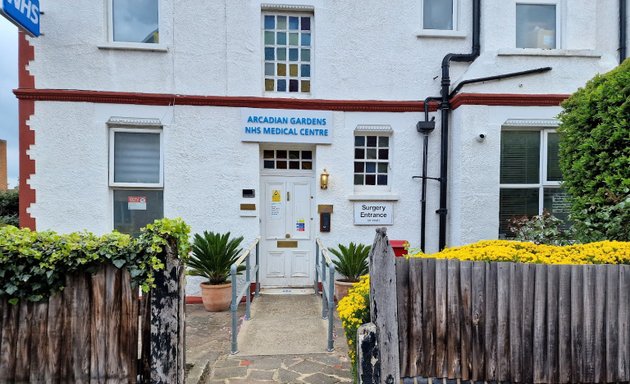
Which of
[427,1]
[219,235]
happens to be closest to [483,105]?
[427,1]

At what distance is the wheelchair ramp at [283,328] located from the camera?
404 centimetres

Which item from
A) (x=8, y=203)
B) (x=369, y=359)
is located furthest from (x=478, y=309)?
(x=8, y=203)

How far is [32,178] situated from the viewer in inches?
220

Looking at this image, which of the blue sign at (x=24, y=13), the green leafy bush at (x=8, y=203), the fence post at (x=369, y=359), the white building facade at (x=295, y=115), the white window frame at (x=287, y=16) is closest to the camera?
the fence post at (x=369, y=359)

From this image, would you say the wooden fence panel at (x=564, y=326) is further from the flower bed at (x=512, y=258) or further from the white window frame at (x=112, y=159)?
the white window frame at (x=112, y=159)

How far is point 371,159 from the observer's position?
6.25 meters

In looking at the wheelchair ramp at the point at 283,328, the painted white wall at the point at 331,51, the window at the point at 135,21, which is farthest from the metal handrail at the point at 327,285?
the window at the point at 135,21

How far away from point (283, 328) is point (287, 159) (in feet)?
9.87

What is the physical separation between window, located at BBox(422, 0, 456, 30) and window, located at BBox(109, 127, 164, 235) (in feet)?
17.2

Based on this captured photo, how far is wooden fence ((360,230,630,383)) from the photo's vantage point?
98.6 inches

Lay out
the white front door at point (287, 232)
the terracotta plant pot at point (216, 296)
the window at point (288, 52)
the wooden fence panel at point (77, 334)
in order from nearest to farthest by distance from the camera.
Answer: the wooden fence panel at point (77, 334)
the terracotta plant pot at point (216, 296)
the window at point (288, 52)
the white front door at point (287, 232)

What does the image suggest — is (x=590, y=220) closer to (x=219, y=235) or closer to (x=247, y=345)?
(x=247, y=345)

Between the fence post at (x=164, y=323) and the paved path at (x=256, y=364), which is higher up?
the fence post at (x=164, y=323)

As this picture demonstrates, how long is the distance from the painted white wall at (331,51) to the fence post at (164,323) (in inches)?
164
